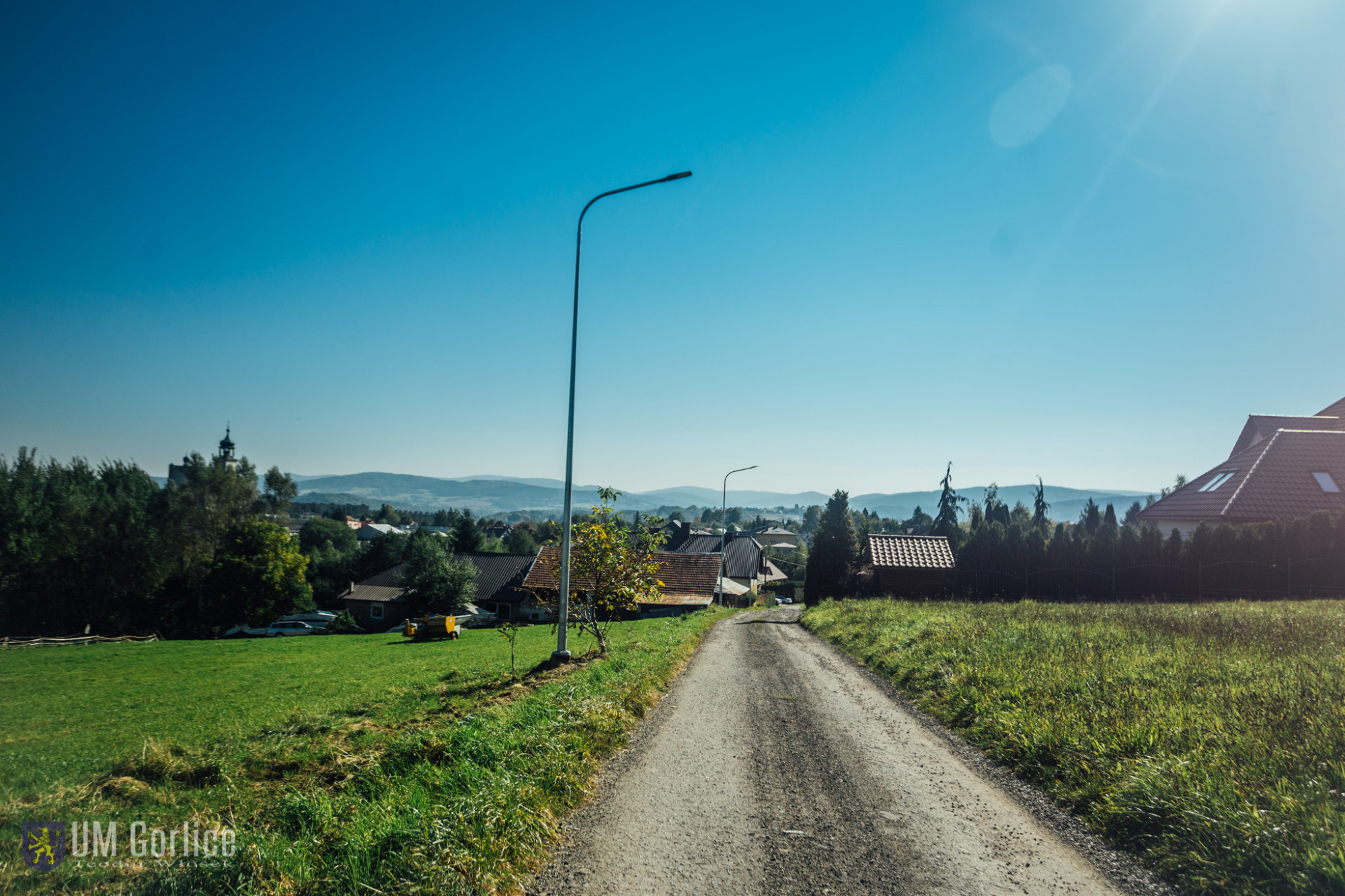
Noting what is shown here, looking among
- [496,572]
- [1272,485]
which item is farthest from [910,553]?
[496,572]

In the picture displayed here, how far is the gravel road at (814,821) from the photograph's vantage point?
4.39 metres

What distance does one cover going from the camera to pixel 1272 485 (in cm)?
2673

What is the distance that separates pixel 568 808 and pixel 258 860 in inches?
99.5

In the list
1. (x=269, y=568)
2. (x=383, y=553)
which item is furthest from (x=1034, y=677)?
(x=383, y=553)

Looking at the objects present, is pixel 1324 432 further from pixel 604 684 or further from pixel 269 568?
pixel 269 568

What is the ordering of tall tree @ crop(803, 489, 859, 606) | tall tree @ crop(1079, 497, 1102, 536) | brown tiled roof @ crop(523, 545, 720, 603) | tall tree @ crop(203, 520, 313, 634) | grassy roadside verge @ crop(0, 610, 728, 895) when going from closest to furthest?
grassy roadside verge @ crop(0, 610, 728, 895)
tall tree @ crop(803, 489, 859, 606)
brown tiled roof @ crop(523, 545, 720, 603)
tall tree @ crop(203, 520, 313, 634)
tall tree @ crop(1079, 497, 1102, 536)

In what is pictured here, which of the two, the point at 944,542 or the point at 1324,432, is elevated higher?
the point at 1324,432

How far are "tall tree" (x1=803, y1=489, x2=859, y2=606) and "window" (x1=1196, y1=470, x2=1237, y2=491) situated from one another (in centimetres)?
1801

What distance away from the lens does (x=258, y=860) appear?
3.81 m

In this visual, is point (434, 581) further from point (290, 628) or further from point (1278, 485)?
point (1278, 485)

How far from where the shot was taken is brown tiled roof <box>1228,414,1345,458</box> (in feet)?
104

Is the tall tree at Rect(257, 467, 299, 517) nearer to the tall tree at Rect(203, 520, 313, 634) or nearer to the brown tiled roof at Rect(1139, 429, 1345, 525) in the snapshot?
the tall tree at Rect(203, 520, 313, 634)

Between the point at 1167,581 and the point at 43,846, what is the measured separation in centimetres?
3198

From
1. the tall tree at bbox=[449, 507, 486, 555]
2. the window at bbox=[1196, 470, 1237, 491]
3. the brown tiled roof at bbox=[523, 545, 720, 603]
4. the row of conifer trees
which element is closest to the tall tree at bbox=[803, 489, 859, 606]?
the row of conifer trees
